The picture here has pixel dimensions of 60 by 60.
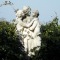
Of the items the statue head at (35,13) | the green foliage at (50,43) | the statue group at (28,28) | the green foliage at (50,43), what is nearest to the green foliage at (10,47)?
the statue group at (28,28)

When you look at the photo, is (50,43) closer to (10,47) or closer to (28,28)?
(10,47)

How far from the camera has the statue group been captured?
13.4 meters

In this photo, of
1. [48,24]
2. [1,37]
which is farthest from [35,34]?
[48,24]

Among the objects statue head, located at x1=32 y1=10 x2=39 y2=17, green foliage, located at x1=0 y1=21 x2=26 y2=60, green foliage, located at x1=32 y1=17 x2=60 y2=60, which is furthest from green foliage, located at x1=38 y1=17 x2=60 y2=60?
statue head, located at x1=32 y1=10 x2=39 y2=17

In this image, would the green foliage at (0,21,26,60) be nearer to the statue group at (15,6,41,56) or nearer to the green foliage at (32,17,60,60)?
the statue group at (15,6,41,56)

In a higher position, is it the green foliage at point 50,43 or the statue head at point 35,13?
the statue head at point 35,13

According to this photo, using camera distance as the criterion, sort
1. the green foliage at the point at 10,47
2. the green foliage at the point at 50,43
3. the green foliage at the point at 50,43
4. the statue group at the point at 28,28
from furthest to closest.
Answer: the green foliage at the point at 50,43, the green foliage at the point at 50,43, the green foliage at the point at 10,47, the statue group at the point at 28,28

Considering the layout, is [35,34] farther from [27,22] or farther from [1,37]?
[1,37]

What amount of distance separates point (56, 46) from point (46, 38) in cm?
53

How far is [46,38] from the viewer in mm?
16734

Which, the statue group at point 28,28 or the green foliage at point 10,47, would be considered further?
the green foliage at point 10,47

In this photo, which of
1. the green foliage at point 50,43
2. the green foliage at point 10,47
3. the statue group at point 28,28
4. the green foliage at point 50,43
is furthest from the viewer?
the green foliage at point 50,43

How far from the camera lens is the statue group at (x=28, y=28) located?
13.4 m

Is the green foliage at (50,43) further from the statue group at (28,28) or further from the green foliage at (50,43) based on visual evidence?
the statue group at (28,28)
